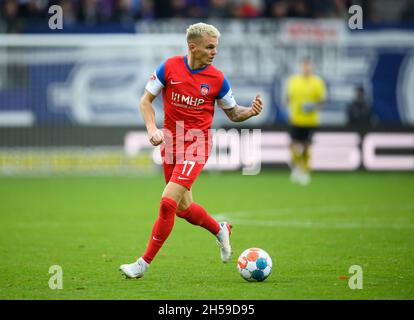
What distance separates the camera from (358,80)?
23.4 m

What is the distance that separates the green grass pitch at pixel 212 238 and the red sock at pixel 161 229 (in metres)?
0.25

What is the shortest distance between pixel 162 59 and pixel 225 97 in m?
13.9

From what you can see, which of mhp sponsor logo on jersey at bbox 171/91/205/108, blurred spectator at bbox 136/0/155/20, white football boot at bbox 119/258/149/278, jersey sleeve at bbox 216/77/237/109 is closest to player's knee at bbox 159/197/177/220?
white football boot at bbox 119/258/149/278

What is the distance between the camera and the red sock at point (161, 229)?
8.41 m

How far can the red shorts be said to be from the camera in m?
8.60

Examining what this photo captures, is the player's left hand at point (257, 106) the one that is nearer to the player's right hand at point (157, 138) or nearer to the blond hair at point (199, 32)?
the blond hair at point (199, 32)

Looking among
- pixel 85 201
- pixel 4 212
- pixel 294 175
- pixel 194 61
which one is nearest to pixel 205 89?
pixel 194 61

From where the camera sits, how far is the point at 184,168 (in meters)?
8.62

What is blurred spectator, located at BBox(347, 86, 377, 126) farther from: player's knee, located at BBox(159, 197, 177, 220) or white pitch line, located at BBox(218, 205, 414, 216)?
player's knee, located at BBox(159, 197, 177, 220)

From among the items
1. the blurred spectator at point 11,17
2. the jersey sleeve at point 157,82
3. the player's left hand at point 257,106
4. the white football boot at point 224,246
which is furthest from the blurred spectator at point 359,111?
the jersey sleeve at point 157,82

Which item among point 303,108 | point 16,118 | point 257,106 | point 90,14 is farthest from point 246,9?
point 257,106

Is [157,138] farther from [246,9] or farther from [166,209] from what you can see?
[246,9]

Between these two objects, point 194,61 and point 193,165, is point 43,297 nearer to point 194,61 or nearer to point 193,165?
point 193,165
